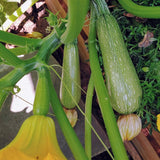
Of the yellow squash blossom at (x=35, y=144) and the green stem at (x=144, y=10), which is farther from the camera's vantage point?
the green stem at (x=144, y=10)

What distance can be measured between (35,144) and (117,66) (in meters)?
0.46

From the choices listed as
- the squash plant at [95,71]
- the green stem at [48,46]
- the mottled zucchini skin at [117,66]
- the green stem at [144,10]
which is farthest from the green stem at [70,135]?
the green stem at [144,10]

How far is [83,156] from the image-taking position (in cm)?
64

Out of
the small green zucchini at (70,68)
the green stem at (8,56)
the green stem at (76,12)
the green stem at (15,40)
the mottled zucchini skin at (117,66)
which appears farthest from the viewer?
the small green zucchini at (70,68)

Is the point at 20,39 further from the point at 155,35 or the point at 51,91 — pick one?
the point at 155,35

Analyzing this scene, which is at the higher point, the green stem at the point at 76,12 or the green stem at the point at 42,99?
the green stem at the point at 76,12

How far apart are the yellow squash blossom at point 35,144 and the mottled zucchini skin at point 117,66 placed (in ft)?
1.20

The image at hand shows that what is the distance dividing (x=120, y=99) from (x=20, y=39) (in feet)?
1.44

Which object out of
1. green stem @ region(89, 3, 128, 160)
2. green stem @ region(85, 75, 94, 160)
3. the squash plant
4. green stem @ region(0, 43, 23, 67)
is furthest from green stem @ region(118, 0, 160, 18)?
green stem @ region(0, 43, 23, 67)

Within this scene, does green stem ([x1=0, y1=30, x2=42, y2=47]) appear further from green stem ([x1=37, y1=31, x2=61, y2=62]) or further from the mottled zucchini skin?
the mottled zucchini skin

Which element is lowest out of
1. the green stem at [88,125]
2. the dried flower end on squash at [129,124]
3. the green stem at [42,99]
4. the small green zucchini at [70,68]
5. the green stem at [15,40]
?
the dried flower end on squash at [129,124]

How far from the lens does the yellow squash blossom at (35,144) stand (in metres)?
0.53

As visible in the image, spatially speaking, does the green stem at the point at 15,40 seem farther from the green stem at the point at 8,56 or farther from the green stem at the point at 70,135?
the green stem at the point at 70,135

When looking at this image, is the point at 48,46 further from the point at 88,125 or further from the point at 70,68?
the point at 88,125
